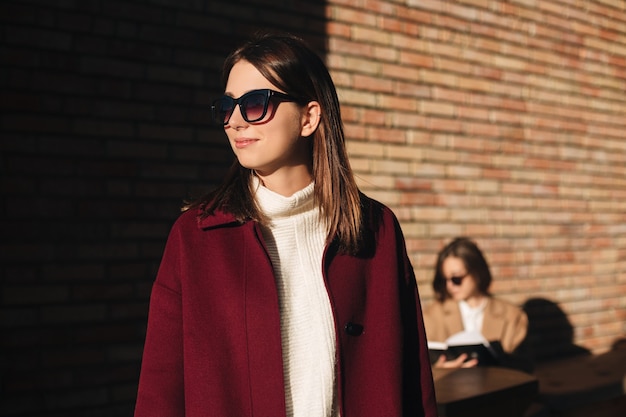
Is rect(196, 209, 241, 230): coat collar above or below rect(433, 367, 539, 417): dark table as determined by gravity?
above

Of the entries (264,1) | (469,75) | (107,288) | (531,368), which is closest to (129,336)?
(107,288)

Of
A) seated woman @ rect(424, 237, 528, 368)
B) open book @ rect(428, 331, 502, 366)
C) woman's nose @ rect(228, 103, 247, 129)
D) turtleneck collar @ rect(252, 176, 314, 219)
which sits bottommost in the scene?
open book @ rect(428, 331, 502, 366)

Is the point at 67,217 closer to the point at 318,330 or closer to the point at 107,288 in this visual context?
the point at 107,288

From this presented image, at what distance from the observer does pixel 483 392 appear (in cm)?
337

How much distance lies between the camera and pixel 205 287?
2107 mm

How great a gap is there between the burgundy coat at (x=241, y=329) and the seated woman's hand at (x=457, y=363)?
1.90 m

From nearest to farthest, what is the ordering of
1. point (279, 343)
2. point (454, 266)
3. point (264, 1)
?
point (279, 343) → point (264, 1) → point (454, 266)

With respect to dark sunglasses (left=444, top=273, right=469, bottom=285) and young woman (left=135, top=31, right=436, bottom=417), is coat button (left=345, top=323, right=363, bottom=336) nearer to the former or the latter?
young woman (left=135, top=31, right=436, bottom=417)

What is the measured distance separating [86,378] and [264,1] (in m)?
2.33

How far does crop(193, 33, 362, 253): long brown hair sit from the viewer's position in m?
2.19

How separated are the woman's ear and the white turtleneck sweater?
15 cm

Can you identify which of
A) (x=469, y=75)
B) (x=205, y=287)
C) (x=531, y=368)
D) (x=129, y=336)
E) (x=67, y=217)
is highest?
(x=469, y=75)

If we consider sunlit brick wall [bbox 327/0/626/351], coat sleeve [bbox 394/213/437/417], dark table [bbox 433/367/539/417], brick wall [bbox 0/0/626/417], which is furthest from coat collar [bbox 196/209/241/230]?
sunlit brick wall [bbox 327/0/626/351]

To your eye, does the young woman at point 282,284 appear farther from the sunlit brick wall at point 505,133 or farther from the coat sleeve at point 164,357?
the sunlit brick wall at point 505,133
